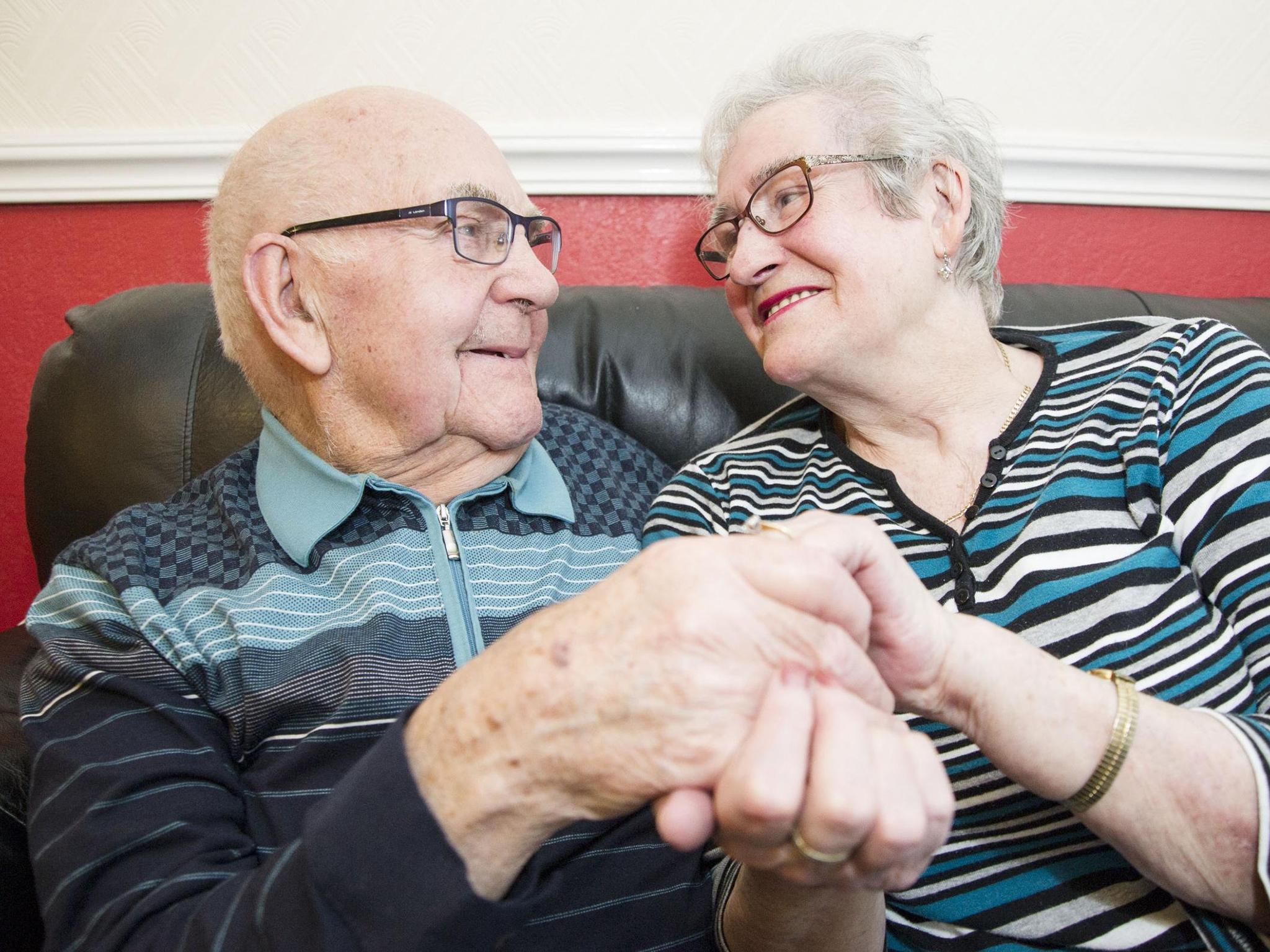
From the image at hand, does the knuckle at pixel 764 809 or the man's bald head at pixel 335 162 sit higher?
the man's bald head at pixel 335 162

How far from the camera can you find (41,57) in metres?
1.62

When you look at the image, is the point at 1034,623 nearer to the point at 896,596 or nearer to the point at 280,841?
the point at 896,596

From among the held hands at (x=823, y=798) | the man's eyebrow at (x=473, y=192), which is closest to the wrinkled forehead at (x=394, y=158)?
the man's eyebrow at (x=473, y=192)

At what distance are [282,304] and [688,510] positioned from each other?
61 cm

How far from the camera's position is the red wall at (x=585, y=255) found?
1.70 m

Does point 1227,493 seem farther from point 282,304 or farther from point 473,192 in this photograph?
point 282,304

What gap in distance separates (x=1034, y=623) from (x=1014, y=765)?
248 millimetres

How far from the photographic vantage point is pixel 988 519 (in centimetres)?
101

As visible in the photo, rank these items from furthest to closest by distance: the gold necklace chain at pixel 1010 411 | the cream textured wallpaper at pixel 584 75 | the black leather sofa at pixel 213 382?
the cream textured wallpaper at pixel 584 75 < the black leather sofa at pixel 213 382 < the gold necklace chain at pixel 1010 411

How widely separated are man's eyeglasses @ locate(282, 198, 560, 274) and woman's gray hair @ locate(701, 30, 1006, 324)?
39 centimetres

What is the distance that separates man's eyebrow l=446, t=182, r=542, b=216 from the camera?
110 centimetres

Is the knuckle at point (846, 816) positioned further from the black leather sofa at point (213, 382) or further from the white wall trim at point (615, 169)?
the white wall trim at point (615, 169)

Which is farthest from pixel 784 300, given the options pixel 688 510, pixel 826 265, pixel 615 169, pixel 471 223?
pixel 615 169

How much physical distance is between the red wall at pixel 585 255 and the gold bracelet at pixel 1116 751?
127 centimetres
